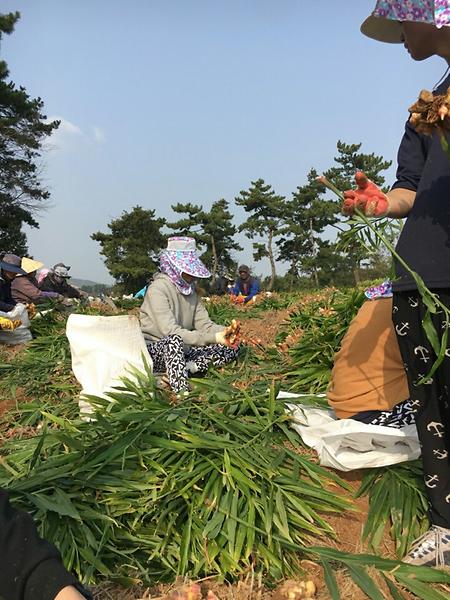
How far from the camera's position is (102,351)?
114 inches

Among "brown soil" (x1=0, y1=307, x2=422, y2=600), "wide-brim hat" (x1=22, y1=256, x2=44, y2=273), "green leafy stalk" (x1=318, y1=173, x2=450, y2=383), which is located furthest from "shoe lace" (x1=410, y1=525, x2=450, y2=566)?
"wide-brim hat" (x1=22, y1=256, x2=44, y2=273)

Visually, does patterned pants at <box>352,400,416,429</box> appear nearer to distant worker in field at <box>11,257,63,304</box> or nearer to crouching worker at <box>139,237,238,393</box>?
crouching worker at <box>139,237,238,393</box>

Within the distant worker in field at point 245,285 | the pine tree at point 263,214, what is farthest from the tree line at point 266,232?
the distant worker in field at point 245,285

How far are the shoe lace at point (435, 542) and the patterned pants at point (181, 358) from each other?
1.57m

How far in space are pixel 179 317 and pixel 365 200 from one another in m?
2.36

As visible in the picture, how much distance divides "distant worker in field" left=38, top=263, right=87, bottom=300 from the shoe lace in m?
6.80

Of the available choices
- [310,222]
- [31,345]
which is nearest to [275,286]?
[310,222]

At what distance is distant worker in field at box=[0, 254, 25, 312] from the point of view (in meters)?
5.27

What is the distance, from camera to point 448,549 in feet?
5.26

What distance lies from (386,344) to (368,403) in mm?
264

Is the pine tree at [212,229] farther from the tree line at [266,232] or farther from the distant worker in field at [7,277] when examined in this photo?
the distant worker in field at [7,277]

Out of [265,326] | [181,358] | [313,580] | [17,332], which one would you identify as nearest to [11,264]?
[17,332]

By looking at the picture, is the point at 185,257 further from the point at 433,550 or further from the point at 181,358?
the point at 433,550

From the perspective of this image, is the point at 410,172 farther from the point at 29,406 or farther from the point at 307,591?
the point at 29,406
